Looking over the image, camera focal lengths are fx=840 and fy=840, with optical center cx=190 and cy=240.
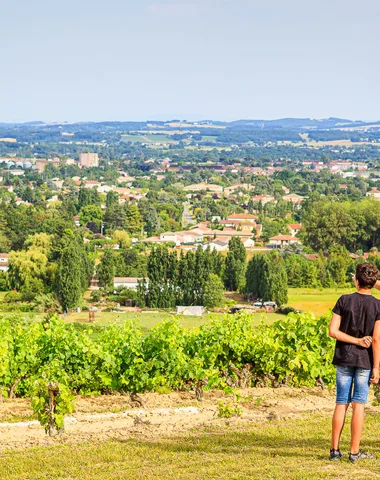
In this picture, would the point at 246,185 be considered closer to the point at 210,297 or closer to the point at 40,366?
the point at 210,297

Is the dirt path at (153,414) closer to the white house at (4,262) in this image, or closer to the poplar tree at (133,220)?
the white house at (4,262)

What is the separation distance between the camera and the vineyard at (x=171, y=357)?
10219 mm

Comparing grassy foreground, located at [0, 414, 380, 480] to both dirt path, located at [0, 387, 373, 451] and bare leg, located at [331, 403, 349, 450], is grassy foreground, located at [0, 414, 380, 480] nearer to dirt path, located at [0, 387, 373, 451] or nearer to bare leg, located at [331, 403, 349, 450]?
bare leg, located at [331, 403, 349, 450]

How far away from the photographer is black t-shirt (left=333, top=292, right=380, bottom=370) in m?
6.05

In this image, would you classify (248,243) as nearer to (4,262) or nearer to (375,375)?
(4,262)

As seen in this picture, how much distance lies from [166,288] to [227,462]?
3161 cm

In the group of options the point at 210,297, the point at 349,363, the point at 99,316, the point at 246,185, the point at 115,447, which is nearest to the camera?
the point at 349,363

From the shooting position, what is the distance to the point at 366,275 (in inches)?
235

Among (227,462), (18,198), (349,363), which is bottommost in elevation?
(18,198)

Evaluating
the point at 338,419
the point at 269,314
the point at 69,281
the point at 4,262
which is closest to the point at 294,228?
the point at 4,262

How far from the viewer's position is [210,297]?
3738 centimetres

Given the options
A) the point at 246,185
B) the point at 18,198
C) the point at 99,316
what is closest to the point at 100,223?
the point at 18,198

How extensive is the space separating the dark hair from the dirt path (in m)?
2.65

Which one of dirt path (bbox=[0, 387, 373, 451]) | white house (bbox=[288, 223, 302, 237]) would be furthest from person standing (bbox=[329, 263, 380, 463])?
white house (bbox=[288, 223, 302, 237])
